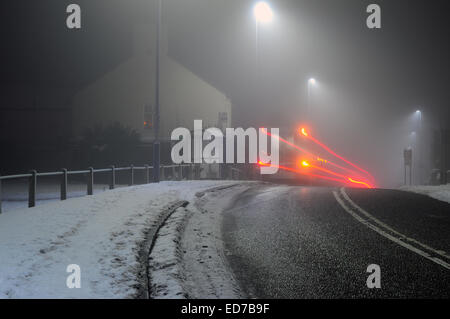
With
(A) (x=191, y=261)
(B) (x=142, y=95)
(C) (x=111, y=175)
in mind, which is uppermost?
(B) (x=142, y=95)

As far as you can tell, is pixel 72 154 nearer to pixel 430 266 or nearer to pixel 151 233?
pixel 151 233

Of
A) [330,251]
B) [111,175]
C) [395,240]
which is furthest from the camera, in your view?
[111,175]

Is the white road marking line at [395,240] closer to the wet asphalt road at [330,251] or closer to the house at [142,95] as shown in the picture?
the wet asphalt road at [330,251]

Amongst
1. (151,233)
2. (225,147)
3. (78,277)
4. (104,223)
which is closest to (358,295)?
(78,277)

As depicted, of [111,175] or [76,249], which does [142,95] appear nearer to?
[111,175]

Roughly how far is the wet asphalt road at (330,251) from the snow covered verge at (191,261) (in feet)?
0.67

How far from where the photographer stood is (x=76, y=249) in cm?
688

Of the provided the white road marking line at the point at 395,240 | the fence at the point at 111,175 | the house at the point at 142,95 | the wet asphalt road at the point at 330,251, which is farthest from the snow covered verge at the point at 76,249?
the house at the point at 142,95

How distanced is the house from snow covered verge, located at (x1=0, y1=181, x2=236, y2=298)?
30.7 metres

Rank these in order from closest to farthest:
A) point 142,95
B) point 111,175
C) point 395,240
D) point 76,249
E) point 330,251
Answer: point 76,249 < point 330,251 < point 395,240 < point 111,175 < point 142,95

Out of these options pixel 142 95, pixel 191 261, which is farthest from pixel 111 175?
pixel 142 95

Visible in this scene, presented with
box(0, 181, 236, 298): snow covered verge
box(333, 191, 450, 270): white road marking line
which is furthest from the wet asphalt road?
box(0, 181, 236, 298): snow covered verge

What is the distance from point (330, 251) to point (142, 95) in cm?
3630

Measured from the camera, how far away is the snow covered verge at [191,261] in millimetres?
5211
